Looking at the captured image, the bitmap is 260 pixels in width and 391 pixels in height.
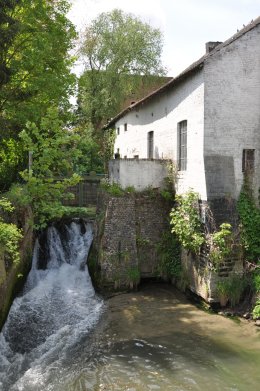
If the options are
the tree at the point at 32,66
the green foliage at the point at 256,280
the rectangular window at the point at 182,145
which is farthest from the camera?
the tree at the point at 32,66

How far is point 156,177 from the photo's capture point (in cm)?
1462

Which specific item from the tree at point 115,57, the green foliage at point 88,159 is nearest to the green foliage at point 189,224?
the green foliage at point 88,159

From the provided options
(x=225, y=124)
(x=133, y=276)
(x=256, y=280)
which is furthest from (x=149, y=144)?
(x=256, y=280)

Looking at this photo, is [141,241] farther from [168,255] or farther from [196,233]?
[196,233]

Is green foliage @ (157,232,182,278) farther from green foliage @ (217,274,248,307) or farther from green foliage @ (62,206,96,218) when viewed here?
green foliage @ (62,206,96,218)

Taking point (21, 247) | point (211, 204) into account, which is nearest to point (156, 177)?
point (211, 204)

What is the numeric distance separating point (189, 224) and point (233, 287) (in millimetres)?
2337

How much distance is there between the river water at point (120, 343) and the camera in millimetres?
8227

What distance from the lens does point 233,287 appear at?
11.7m

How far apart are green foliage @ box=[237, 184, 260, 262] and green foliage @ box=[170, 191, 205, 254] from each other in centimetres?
129

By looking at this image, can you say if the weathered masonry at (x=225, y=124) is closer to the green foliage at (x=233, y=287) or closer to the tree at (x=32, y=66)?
the green foliage at (x=233, y=287)

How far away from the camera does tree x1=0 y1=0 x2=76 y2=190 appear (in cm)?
1549

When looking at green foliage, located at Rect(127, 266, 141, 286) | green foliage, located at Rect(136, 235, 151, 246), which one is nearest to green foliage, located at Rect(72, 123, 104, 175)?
green foliage, located at Rect(136, 235, 151, 246)

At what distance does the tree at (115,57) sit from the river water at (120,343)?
18.7m
